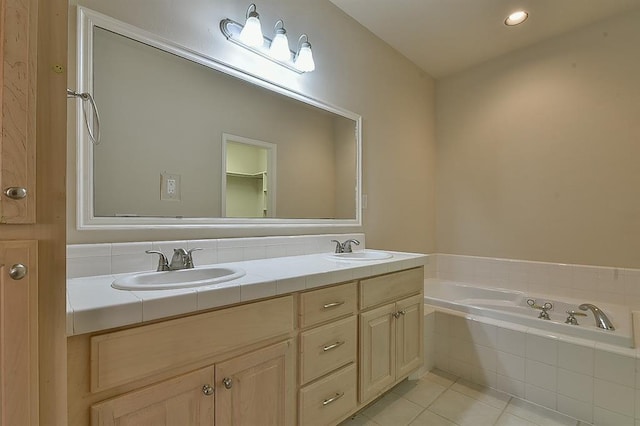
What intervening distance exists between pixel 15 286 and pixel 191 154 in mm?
1007

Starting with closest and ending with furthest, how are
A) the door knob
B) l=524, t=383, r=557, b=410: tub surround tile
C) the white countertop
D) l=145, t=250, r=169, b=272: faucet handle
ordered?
the white countertop
the door knob
l=145, t=250, r=169, b=272: faucet handle
l=524, t=383, r=557, b=410: tub surround tile

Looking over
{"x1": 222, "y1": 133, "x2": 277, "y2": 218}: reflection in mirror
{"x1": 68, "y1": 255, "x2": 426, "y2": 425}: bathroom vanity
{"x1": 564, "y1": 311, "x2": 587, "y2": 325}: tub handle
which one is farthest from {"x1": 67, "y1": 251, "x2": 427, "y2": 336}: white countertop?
{"x1": 564, "y1": 311, "x2": 587, "y2": 325}: tub handle

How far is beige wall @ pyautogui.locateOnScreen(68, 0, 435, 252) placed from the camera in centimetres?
132

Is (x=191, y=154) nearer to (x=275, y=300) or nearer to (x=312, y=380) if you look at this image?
(x=275, y=300)

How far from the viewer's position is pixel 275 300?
110cm

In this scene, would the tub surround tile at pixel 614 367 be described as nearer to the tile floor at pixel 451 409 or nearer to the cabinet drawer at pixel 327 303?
the tile floor at pixel 451 409

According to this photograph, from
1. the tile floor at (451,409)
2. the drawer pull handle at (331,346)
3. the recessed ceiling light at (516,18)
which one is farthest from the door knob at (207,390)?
the recessed ceiling light at (516,18)

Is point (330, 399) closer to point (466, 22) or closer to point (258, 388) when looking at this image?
point (258, 388)

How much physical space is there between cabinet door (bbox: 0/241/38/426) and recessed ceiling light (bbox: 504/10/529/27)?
9.40 feet

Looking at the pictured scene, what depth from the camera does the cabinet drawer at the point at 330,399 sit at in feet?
3.98

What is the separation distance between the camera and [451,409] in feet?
5.61

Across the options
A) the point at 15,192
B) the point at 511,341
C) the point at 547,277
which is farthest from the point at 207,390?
the point at 547,277

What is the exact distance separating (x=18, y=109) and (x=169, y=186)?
2.79 feet

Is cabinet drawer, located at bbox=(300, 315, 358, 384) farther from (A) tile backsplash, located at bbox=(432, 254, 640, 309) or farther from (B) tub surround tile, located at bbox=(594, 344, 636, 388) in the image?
(A) tile backsplash, located at bbox=(432, 254, 640, 309)
